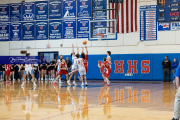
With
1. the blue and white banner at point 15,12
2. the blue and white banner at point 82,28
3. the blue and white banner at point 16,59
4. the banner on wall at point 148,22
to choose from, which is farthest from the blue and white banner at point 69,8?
the banner on wall at point 148,22

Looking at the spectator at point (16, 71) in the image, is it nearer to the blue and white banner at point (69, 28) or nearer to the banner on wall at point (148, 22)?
the blue and white banner at point (69, 28)

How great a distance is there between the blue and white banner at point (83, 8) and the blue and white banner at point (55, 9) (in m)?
1.90

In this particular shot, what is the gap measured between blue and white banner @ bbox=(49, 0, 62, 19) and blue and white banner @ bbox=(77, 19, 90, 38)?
214cm

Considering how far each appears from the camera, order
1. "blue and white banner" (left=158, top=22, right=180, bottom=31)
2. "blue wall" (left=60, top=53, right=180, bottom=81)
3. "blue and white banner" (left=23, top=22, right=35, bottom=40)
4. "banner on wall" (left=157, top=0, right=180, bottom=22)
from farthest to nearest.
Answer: "blue and white banner" (left=23, top=22, right=35, bottom=40) → "blue wall" (left=60, top=53, right=180, bottom=81) → "blue and white banner" (left=158, top=22, right=180, bottom=31) → "banner on wall" (left=157, top=0, right=180, bottom=22)

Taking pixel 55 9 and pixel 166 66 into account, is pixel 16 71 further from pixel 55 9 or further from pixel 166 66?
pixel 166 66

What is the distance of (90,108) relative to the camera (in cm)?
682

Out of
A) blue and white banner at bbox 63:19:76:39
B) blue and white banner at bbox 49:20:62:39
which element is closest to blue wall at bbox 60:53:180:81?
blue and white banner at bbox 63:19:76:39

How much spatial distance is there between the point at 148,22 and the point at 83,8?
234 inches

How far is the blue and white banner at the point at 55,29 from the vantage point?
22.4m

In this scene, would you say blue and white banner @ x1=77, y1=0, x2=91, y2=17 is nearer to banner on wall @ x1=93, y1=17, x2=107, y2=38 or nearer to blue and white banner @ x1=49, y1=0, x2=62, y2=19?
blue and white banner @ x1=49, y1=0, x2=62, y2=19

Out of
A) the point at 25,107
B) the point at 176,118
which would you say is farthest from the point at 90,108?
the point at 176,118

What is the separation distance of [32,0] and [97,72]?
9.61 m

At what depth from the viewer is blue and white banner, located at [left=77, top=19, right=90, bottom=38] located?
2150 cm

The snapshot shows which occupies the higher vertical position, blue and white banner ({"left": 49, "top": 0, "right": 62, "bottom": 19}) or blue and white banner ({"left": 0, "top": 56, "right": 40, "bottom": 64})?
blue and white banner ({"left": 49, "top": 0, "right": 62, "bottom": 19})
